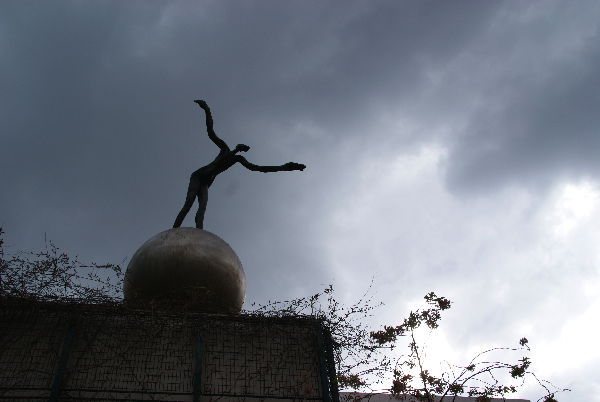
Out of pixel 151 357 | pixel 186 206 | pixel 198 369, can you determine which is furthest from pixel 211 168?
pixel 198 369

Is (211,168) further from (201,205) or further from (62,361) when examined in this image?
(62,361)

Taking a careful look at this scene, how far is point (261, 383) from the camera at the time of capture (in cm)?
782

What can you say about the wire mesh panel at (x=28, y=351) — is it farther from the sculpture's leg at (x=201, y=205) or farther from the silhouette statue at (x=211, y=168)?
the silhouette statue at (x=211, y=168)

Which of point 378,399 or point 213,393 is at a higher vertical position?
point 378,399

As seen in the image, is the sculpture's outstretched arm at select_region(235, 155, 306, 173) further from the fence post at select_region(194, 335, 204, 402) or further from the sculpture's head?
the fence post at select_region(194, 335, 204, 402)

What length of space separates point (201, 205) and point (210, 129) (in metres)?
1.97

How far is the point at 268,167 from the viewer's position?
39.3 ft

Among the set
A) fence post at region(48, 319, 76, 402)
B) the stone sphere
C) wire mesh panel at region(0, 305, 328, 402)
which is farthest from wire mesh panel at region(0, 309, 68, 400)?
the stone sphere

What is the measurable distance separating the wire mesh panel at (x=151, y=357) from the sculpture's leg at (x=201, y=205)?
10.4 ft

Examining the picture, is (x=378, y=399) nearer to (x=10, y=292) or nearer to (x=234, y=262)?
(x=234, y=262)

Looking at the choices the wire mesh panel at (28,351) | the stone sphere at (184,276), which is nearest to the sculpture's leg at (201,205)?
the stone sphere at (184,276)

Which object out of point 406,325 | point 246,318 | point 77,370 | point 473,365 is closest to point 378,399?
point 406,325

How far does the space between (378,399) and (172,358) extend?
40.1 feet

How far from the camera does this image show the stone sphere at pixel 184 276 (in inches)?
345
